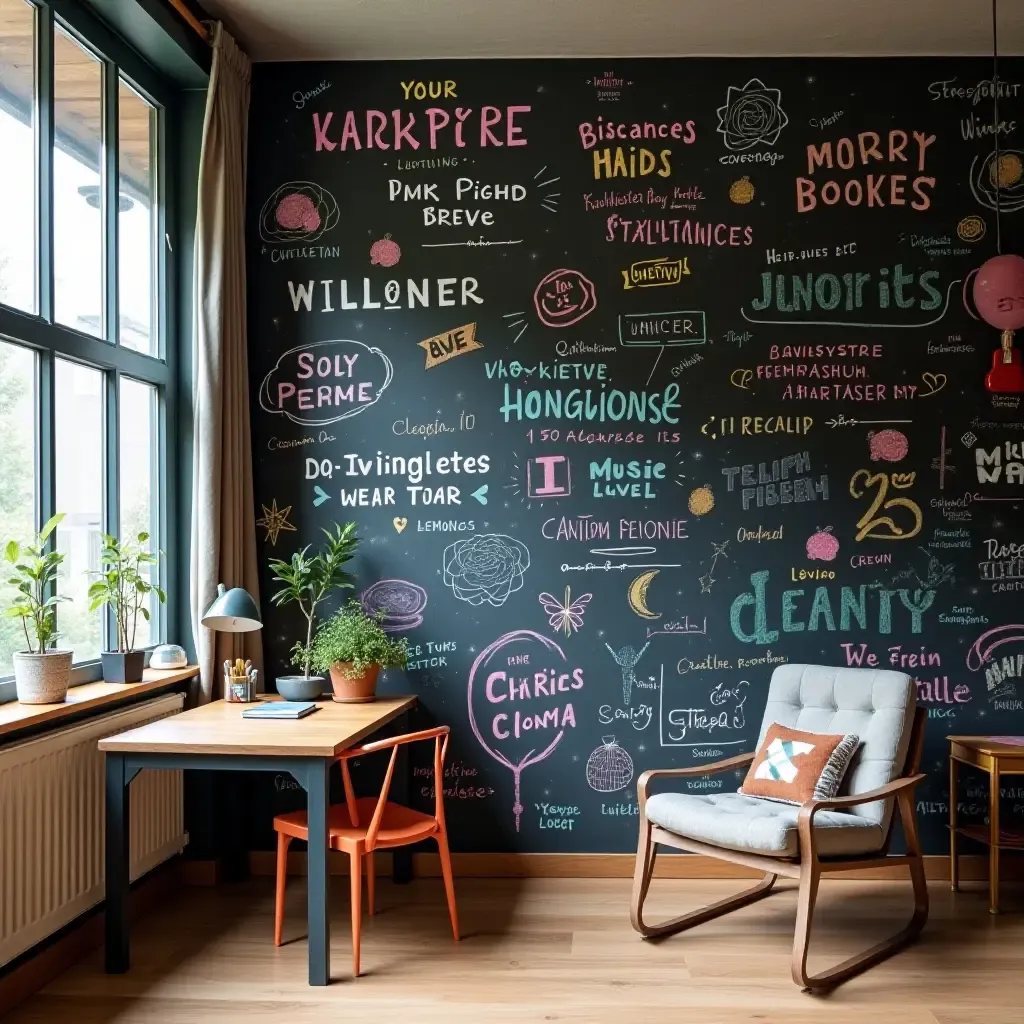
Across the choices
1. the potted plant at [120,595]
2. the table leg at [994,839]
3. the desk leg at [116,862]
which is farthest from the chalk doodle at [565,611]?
the desk leg at [116,862]

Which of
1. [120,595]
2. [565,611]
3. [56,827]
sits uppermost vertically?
[120,595]

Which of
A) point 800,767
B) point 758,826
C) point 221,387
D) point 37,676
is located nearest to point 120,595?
point 37,676

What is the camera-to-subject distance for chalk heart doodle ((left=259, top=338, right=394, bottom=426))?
4.36 meters

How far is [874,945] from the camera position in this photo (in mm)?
3471

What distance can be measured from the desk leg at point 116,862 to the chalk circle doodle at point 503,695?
1.45 m

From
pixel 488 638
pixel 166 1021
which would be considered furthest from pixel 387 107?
pixel 166 1021

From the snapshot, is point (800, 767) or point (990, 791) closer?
point (800, 767)

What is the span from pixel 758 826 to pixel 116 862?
193 centimetres

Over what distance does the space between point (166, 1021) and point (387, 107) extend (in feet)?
11.0

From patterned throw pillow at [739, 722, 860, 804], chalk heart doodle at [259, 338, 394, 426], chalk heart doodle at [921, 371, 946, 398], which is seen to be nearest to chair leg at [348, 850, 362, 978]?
patterned throw pillow at [739, 722, 860, 804]

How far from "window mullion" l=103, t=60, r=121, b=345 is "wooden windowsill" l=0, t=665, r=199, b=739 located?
120 cm

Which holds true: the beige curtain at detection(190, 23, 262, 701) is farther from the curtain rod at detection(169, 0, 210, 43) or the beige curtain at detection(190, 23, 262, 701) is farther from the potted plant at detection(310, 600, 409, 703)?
the potted plant at detection(310, 600, 409, 703)

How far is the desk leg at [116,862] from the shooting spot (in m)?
3.24

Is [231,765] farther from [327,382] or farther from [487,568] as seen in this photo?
[327,382]
